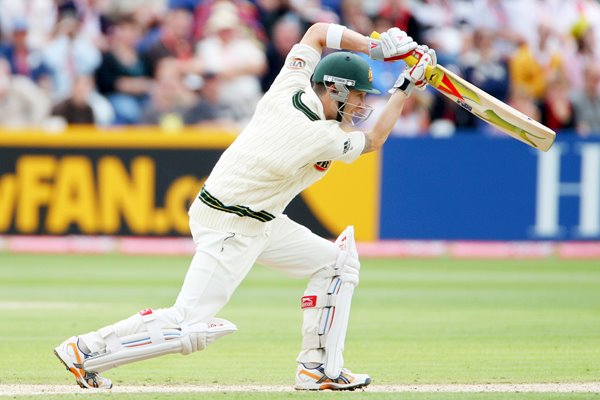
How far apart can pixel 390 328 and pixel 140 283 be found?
345cm

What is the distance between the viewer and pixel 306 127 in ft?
19.9

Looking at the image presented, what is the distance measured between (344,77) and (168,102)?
30.5 ft

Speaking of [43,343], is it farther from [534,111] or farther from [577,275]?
[534,111]

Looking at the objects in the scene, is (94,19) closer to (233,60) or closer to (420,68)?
(233,60)

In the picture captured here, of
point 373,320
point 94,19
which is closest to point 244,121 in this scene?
point 94,19

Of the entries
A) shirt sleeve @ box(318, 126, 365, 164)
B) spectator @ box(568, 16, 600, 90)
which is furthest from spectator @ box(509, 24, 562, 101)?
shirt sleeve @ box(318, 126, 365, 164)

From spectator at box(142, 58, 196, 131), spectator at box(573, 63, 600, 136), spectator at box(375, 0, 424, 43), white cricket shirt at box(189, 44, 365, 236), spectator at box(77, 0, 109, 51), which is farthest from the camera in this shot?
spectator at box(375, 0, 424, 43)

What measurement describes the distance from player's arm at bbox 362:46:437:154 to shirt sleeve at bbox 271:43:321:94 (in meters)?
0.41

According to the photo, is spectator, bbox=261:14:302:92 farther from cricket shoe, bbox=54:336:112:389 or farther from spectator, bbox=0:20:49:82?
cricket shoe, bbox=54:336:112:389

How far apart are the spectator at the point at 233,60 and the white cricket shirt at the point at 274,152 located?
9431 millimetres

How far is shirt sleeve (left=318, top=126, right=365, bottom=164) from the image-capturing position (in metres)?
6.07

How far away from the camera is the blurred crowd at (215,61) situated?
603 inches

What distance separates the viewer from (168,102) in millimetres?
15281

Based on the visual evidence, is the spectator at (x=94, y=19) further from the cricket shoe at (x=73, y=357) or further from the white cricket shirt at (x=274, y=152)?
the cricket shoe at (x=73, y=357)
